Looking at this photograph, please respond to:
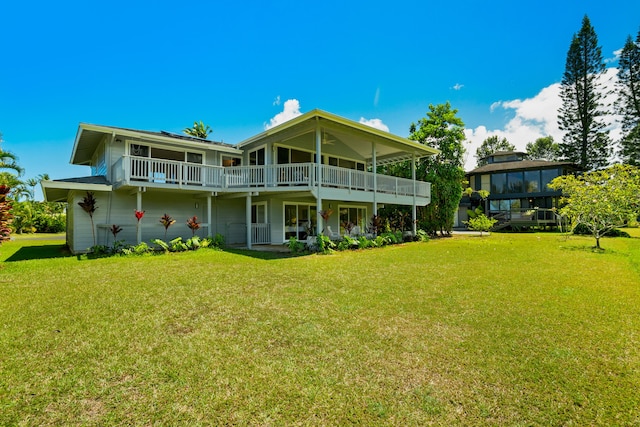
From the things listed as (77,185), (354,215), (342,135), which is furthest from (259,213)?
(77,185)

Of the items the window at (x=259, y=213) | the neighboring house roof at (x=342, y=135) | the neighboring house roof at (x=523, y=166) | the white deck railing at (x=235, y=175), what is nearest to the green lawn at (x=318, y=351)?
the white deck railing at (x=235, y=175)

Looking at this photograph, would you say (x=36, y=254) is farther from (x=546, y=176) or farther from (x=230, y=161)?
(x=546, y=176)

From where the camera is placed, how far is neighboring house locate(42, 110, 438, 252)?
39.8ft

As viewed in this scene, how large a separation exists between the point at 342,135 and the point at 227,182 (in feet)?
20.5

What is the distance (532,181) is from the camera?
29.7 meters

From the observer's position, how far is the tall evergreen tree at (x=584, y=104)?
94.8 feet

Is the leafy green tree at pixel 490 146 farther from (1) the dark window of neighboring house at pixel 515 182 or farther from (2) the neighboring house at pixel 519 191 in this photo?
(1) the dark window of neighboring house at pixel 515 182

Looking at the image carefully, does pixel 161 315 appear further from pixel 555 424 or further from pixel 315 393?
pixel 555 424

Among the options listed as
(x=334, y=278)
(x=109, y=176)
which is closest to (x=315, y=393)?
(x=334, y=278)

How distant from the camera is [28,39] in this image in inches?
522

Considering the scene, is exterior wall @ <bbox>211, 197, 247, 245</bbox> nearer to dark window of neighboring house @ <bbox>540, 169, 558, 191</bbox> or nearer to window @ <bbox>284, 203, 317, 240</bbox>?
window @ <bbox>284, 203, 317, 240</bbox>

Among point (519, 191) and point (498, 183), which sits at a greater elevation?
point (498, 183)

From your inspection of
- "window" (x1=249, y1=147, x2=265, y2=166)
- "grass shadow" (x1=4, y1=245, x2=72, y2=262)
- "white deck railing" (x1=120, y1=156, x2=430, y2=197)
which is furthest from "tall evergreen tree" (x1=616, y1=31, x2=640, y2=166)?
"grass shadow" (x1=4, y1=245, x2=72, y2=262)

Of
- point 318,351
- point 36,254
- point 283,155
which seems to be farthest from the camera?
point 283,155
